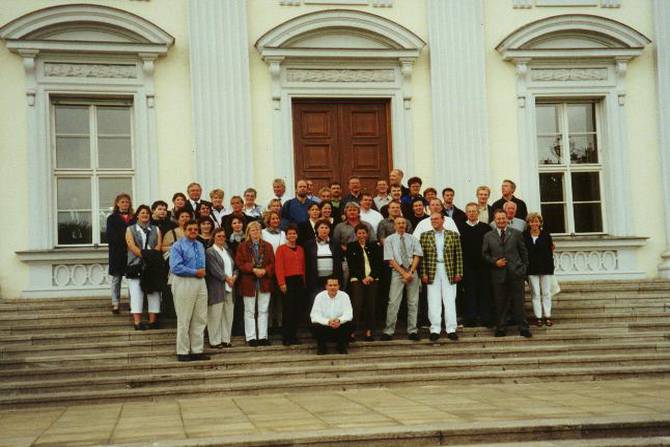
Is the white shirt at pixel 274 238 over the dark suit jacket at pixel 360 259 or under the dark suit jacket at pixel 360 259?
over

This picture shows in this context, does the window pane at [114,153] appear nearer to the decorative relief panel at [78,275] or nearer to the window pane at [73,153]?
the window pane at [73,153]

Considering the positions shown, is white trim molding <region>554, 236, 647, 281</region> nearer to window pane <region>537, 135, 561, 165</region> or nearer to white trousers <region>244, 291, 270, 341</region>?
window pane <region>537, 135, 561, 165</region>

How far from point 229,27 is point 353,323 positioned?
519 cm

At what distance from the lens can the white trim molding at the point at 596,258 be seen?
1426 centimetres

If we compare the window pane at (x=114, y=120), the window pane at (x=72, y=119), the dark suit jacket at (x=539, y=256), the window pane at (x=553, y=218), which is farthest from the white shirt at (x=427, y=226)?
the window pane at (x=72, y=119)

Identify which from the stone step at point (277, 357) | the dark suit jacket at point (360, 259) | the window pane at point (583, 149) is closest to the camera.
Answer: the stone step at point (277, 357)

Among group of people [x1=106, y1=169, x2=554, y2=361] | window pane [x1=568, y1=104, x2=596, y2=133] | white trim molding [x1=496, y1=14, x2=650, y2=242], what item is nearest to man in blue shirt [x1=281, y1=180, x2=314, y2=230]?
group of people [x1=106, y1=169, x2=554, y2=361]

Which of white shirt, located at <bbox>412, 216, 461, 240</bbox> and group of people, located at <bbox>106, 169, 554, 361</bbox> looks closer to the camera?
group of people, located at <bbox>106, 169, 554, 361</bbox>

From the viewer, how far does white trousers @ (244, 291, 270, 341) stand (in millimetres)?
11344

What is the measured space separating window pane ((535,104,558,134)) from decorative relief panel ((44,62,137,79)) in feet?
21.6

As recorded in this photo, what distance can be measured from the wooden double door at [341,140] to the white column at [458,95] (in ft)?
2.83

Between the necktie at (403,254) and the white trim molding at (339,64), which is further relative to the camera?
the white trim molding at (339,64)

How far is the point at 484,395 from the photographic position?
9.64 meters

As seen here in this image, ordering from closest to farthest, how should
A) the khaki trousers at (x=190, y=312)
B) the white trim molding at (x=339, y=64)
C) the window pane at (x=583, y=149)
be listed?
the khaki trousers at (x=190, y=312)
the white trim molding at (x=339, y=64)
the window pane at (x=583, y=149)
